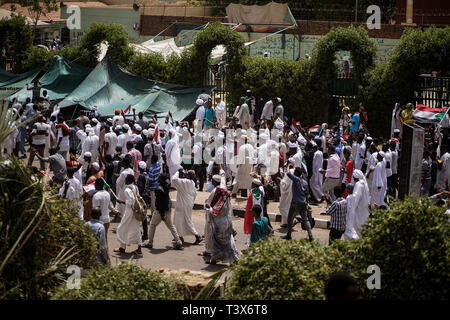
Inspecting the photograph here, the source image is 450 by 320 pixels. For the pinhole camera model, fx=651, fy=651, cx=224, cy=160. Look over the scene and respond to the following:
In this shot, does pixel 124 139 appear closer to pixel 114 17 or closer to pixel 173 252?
pixel 173 252

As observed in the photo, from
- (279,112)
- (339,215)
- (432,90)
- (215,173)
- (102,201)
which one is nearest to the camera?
(102,201)

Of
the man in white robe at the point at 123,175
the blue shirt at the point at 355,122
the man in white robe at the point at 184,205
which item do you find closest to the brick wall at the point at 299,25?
the blue shirt at the point at 355,122

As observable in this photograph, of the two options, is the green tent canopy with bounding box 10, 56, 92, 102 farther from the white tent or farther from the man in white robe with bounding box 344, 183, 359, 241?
the man in white robe with bounding box 344, 183, 359, 241

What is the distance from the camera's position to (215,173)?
45.3 feet

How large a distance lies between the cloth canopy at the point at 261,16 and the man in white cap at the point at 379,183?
22146 millimetres

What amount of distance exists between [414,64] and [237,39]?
610 centimetres

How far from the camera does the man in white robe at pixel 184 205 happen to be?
11625 millimetres

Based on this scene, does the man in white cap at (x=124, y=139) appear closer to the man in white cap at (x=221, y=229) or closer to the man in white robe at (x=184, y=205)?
the man in white robe at (x=184, y=205)

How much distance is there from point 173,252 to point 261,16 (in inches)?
1015

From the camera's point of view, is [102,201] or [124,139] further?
[124,139]

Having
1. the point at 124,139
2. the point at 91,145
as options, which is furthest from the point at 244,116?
the point at 91,145

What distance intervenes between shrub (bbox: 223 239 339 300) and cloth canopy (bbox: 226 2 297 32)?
94.3 ft

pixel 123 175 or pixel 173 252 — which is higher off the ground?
pixel 123 175

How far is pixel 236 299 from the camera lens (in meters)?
6.18
